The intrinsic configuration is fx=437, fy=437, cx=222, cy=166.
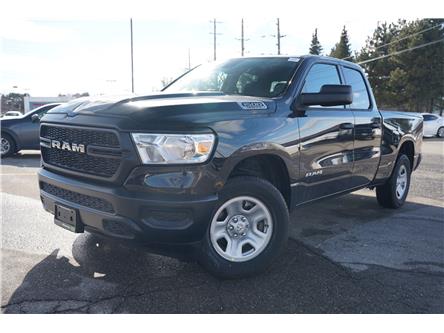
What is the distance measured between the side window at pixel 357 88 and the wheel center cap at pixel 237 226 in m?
2.33

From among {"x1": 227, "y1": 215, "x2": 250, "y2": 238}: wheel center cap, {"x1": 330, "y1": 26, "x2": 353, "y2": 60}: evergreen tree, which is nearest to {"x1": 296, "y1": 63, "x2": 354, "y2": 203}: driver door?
{"x1": 227, "y1": 215, "x2": 250, "y2": 238}: wheel center cap

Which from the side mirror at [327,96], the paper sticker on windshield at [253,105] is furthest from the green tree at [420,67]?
the paper sticker on windshield at [253,105]

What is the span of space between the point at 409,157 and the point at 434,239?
2.20 m

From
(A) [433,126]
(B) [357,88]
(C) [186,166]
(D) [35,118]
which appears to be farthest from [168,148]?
(A) [433,126]

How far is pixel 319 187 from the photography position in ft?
14.8

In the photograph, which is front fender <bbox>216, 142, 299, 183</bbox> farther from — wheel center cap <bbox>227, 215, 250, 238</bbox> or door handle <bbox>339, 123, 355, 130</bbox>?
door handle <bbox>339, 123, 355, 130</bbox>

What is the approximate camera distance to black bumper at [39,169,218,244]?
309cm

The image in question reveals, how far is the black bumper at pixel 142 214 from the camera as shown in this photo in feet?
10.1

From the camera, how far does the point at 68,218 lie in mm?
3428

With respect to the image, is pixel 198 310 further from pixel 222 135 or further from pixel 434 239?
pixel 434 239

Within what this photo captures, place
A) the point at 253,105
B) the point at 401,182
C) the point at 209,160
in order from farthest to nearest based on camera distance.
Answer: the point at 401,182 → the point at 253,105 → the point at 209,160

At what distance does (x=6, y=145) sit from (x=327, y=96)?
1018 centimetres

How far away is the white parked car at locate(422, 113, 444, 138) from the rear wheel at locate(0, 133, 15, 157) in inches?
747

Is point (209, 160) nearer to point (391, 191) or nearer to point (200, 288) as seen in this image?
point (200, 288)
